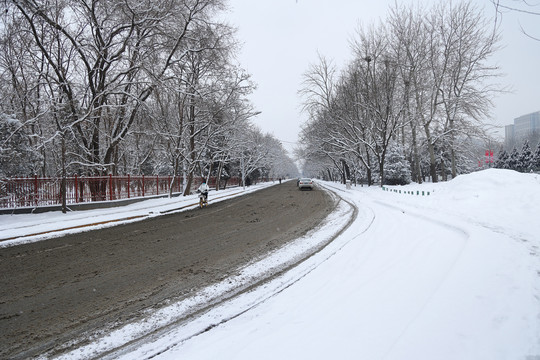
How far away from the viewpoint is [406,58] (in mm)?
28891

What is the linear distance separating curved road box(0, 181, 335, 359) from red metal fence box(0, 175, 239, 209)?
6.19 metres

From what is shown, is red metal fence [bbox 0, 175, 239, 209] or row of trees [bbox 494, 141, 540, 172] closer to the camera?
red metal fence [bbox 0, 175, 239, 209]

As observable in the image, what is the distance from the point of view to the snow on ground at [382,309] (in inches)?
111

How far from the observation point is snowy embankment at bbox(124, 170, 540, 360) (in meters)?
2.80

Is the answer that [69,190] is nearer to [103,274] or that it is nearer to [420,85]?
[103,274]

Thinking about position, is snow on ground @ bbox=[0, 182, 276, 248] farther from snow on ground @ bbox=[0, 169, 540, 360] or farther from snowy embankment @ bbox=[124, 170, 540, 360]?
snowy embankment @ bbox=[124, 170, 540, 360]

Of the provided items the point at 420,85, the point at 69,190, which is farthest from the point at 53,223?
the point at 420,85

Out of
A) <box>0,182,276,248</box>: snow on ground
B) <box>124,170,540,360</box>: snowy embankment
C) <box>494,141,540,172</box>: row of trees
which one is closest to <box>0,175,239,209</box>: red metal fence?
<box>0,182,276,248</box>: snow on ground

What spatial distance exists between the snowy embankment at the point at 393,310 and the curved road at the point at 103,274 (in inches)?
44.3

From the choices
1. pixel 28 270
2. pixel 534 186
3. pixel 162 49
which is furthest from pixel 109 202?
pixel 534 186

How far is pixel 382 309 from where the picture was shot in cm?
358

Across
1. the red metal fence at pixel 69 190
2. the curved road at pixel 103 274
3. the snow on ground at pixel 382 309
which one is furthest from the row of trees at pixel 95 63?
the snow on ground at pixel 382 309

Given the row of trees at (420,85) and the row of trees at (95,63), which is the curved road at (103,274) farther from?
the row of trees at (420,85)

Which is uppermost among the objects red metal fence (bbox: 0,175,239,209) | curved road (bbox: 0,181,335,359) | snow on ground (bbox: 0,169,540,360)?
red metal fence (bbox: 0,175,239,209)
